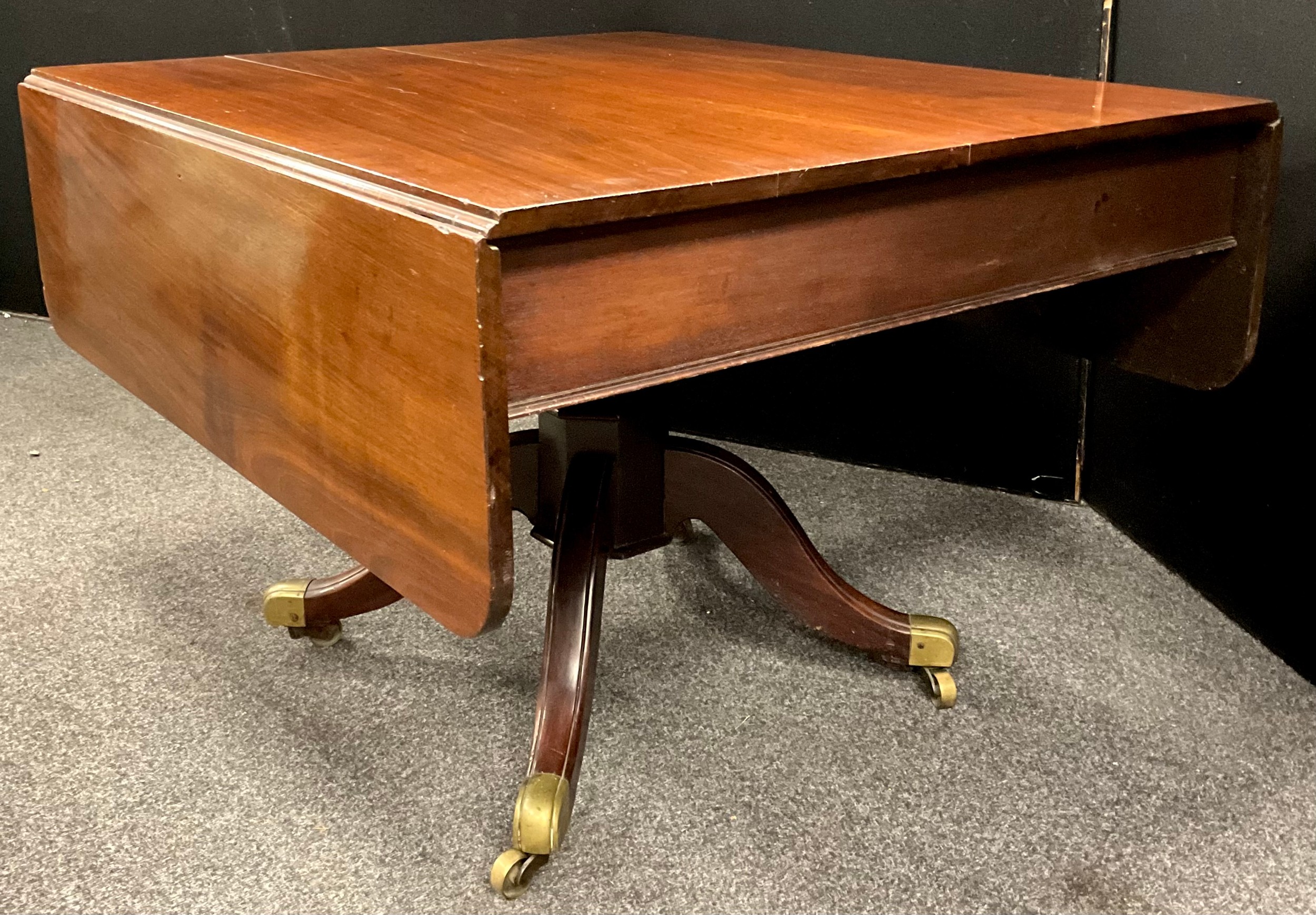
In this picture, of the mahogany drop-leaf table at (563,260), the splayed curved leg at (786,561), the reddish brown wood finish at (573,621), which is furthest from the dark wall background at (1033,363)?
the reddish brown wood finish at (573,621)

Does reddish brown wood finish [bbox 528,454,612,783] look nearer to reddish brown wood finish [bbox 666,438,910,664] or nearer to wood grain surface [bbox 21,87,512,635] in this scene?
reddish brown wood finish [bbox 666,438,910,664]

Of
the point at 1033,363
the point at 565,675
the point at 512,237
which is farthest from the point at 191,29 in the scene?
the point at 512,237

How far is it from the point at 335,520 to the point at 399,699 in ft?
1.72

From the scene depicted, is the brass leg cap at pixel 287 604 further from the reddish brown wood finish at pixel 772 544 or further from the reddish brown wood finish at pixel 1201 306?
the reddish brown wood finish at pixel 1201 306

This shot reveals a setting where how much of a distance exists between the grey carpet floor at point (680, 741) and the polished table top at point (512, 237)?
1.19 ft

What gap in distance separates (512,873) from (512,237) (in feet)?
1.92

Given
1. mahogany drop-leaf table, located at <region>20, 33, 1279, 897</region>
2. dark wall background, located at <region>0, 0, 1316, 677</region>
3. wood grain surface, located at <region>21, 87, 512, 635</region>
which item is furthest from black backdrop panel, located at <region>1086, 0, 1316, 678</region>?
wood grain surface, located at <region>21, 87, 512, 635</region>

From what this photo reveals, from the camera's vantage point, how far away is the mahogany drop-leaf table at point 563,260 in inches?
30.1

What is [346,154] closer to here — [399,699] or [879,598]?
[399,699]

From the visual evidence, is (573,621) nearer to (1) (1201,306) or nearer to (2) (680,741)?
(2) (680,741)

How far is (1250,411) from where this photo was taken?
1452mm

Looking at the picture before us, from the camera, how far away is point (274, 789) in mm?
1232

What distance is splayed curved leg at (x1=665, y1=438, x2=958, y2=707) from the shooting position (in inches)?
51.9

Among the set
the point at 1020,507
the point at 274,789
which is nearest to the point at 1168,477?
the point at 1020,507
